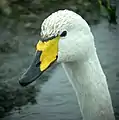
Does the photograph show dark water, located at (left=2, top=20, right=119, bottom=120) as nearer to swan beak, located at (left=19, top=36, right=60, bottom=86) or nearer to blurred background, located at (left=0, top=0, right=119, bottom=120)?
blurred background, located at (left=0, top=0, right=119, bottom=120)

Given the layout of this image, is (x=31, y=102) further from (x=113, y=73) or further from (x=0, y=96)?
(x=113, y=73)

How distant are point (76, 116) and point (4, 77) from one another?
1.42m

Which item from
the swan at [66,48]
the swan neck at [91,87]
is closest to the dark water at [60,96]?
the swan neck at [91,87]

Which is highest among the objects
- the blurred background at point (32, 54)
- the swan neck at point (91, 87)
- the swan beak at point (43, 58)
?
the swan beak at point (43, 58)

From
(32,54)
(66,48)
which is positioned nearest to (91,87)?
(66,48)

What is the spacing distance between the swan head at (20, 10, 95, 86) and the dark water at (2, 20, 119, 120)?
1.80 metres

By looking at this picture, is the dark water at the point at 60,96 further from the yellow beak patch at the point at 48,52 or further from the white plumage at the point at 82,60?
the yellow beak patch at the point at 48,52

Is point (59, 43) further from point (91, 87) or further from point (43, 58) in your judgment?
point (91, 87)

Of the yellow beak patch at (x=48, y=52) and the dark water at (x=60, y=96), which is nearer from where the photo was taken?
the yellow beak patch at (x=48, y=52)

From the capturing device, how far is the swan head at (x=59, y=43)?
3.50 m

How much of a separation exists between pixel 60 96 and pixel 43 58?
219 cm

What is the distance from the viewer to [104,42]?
268 inches

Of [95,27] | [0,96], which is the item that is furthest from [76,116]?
[95,27]

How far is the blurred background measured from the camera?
18.1ft
